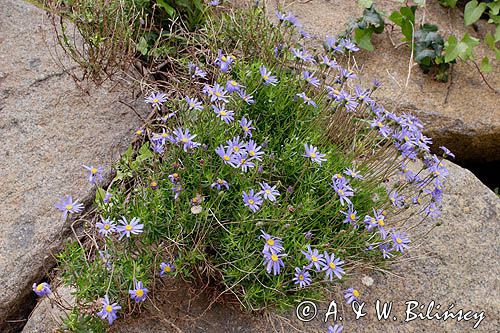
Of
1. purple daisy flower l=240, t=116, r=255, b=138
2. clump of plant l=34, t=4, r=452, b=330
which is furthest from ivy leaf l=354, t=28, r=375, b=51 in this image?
purple daisy flower l=240, t=116, r=255, b=138

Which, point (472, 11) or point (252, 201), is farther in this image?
point (472, 11)

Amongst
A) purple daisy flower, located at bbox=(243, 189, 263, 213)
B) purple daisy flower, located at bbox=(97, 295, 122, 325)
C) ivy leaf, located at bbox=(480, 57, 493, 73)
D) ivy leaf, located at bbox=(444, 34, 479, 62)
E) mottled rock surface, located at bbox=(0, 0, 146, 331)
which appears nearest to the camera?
purple daisy flower, located at bbox=(97, 295, 122, 325)

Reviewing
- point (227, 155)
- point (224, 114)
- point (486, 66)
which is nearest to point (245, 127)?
point (224, 114)

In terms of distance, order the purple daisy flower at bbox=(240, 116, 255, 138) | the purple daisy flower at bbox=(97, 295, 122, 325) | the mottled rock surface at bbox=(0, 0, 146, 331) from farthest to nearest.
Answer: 1. the mottled rock surface at bbox=(0, 0, 146, 331)
2. the purple daisy flower at bbox=(240, 116, 255, 138)
3. the purple daisy flower at bbox=(97, 295, 122, 325)

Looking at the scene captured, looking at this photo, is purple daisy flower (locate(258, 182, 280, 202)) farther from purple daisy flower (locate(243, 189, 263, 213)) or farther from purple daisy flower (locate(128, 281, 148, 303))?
purple daisy flower (locate(128, 281, 148, 303))

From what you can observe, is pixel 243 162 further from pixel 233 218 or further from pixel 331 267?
pixel 331 267

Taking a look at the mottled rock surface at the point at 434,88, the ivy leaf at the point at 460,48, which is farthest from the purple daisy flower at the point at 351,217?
the ivy leaf at the point at 460,48
